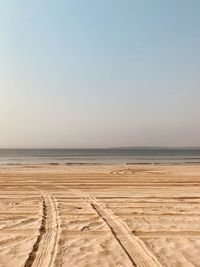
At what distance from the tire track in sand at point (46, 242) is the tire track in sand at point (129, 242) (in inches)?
55.6

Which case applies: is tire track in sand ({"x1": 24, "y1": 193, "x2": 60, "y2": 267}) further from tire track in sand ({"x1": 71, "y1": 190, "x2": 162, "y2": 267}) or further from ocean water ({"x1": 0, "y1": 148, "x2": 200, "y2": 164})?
ocean water ({"x1": 0, "y1": 148, "x2": 200, "y2": 164})

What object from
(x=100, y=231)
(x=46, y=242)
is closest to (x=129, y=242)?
(x=100, y=231)

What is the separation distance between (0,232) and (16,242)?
1084 mm

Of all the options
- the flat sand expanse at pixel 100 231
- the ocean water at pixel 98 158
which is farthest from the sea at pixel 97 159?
the flat sand expanse at pixel 100 231

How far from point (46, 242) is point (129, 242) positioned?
1.84 m

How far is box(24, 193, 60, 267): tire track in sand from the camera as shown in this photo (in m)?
6.68

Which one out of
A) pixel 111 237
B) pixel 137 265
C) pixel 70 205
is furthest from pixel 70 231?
pixel 70 205

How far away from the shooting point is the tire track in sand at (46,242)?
21.9ft

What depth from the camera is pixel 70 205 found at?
43.2ft

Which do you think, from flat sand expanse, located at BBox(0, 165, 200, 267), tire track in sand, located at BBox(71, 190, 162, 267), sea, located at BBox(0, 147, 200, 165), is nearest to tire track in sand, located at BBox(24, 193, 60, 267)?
flat sand expanse, located at BBox(0, 165, 200, 267)

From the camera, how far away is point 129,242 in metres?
8.04

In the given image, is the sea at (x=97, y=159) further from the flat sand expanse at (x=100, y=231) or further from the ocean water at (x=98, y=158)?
the flat sand expanse at (x=100, y=231)

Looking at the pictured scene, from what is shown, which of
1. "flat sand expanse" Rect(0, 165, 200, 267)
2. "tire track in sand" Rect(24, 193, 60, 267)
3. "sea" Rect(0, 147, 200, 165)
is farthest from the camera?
"sea" Rect(0, 147, 200, 165)

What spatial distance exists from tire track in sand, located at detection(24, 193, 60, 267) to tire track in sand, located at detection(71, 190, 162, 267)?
1.41 meters
